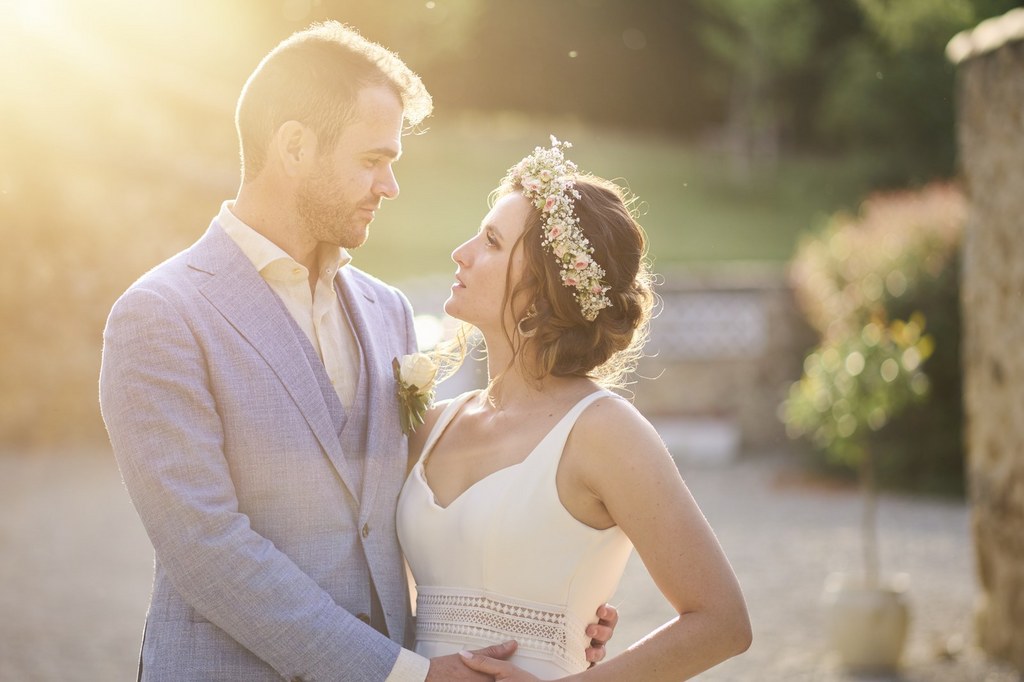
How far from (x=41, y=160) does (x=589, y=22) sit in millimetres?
23325

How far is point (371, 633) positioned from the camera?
241 centimetres

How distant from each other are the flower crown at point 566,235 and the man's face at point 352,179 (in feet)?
1.19

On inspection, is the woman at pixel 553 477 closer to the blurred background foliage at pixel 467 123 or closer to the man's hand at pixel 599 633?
the man's hand at pixel 599 633

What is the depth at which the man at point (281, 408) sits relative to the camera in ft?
7.66

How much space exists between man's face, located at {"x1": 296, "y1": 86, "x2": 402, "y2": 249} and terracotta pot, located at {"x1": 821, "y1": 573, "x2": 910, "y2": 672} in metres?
4.23

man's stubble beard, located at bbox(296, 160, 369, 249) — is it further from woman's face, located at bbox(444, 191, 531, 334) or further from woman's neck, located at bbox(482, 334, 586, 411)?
woman's neck, located at bbox(482, 334, 586, 411)

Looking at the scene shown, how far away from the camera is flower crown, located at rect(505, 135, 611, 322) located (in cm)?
271

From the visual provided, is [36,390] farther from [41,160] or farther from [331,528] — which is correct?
[331,528]

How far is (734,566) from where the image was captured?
7957 mm

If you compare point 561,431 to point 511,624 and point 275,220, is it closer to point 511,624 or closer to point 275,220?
point 511,624

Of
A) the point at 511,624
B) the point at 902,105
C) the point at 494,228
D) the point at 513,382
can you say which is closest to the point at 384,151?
the point at 494,228

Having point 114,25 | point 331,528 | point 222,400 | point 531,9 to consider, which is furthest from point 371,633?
point 531,9

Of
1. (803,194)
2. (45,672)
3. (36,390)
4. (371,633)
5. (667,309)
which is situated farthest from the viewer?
(803,194)

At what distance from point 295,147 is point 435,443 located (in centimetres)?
78
